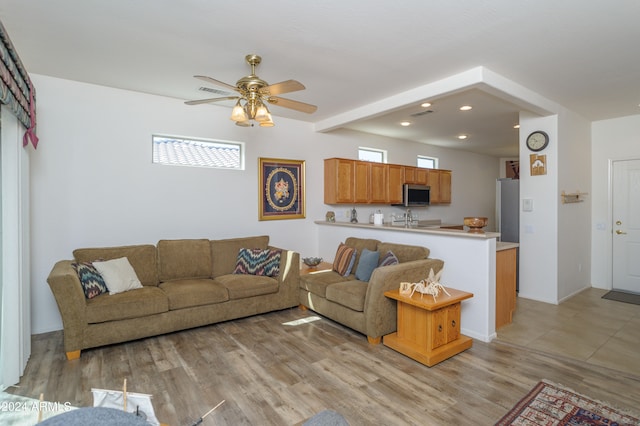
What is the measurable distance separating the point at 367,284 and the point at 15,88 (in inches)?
134

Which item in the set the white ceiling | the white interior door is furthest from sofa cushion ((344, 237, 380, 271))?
the white interior door

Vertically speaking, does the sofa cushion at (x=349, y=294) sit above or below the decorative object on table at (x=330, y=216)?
below

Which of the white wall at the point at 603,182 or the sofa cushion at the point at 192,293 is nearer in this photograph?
the sofa cushion at the point at 192,293

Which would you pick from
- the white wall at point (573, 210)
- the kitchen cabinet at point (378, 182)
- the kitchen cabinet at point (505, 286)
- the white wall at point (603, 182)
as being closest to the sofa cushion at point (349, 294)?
the kitchen cabinet at point (505, 286)

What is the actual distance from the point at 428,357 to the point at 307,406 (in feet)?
3.77

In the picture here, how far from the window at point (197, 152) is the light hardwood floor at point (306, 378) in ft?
7.17

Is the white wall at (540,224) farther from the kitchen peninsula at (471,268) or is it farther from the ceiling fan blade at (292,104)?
the ceiling fan blade at (292,104)

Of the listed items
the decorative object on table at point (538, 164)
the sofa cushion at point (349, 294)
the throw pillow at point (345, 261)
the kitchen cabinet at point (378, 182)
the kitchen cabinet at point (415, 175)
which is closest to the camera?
the sofa cushion at point (349, 294)

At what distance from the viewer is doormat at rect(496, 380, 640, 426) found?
2.06 m

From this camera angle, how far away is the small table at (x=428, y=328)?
2.84 metres

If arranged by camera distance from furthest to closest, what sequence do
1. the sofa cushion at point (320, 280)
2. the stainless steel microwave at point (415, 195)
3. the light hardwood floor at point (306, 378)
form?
the stainless steel microwave at point (415, 195), the sofa cushion at point (320, 280), the light hardwood floor at point (306, 378)

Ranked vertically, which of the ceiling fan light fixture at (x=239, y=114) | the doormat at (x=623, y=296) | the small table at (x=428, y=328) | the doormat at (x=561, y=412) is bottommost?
the doormat at (x=561, y=412)

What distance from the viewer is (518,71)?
3.27 m

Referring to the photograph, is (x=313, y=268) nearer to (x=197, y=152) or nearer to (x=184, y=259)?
(x=184, y=259)
